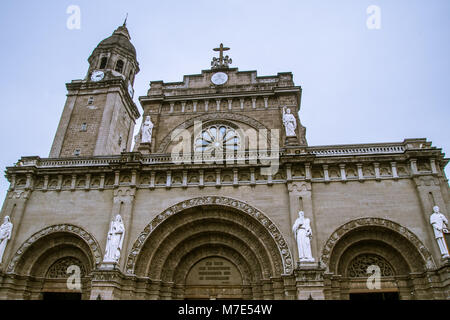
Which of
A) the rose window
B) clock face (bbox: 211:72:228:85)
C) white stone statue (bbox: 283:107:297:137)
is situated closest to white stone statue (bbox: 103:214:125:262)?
the rose window

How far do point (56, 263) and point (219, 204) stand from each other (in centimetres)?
1005

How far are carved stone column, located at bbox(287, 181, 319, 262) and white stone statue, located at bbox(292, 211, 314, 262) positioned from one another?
299 mm

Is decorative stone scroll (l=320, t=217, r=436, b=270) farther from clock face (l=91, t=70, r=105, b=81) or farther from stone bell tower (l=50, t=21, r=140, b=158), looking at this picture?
clock face (l=91, t=70, r=105, b=81)

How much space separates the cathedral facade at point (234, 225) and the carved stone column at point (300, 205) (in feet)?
0.18

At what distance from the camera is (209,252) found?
64.3 feet

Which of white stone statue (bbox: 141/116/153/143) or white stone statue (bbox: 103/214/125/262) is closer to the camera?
white stone statue (bbox: 103/214/125/262)

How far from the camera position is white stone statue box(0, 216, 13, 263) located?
1875 cm

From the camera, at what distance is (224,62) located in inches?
1107

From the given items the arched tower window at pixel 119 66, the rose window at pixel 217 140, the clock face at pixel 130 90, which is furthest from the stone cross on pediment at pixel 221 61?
the arched tower window at pixel 119 66

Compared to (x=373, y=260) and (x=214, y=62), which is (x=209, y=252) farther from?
(x=214, y=62)

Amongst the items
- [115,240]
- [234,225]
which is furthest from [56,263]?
[234,225]
